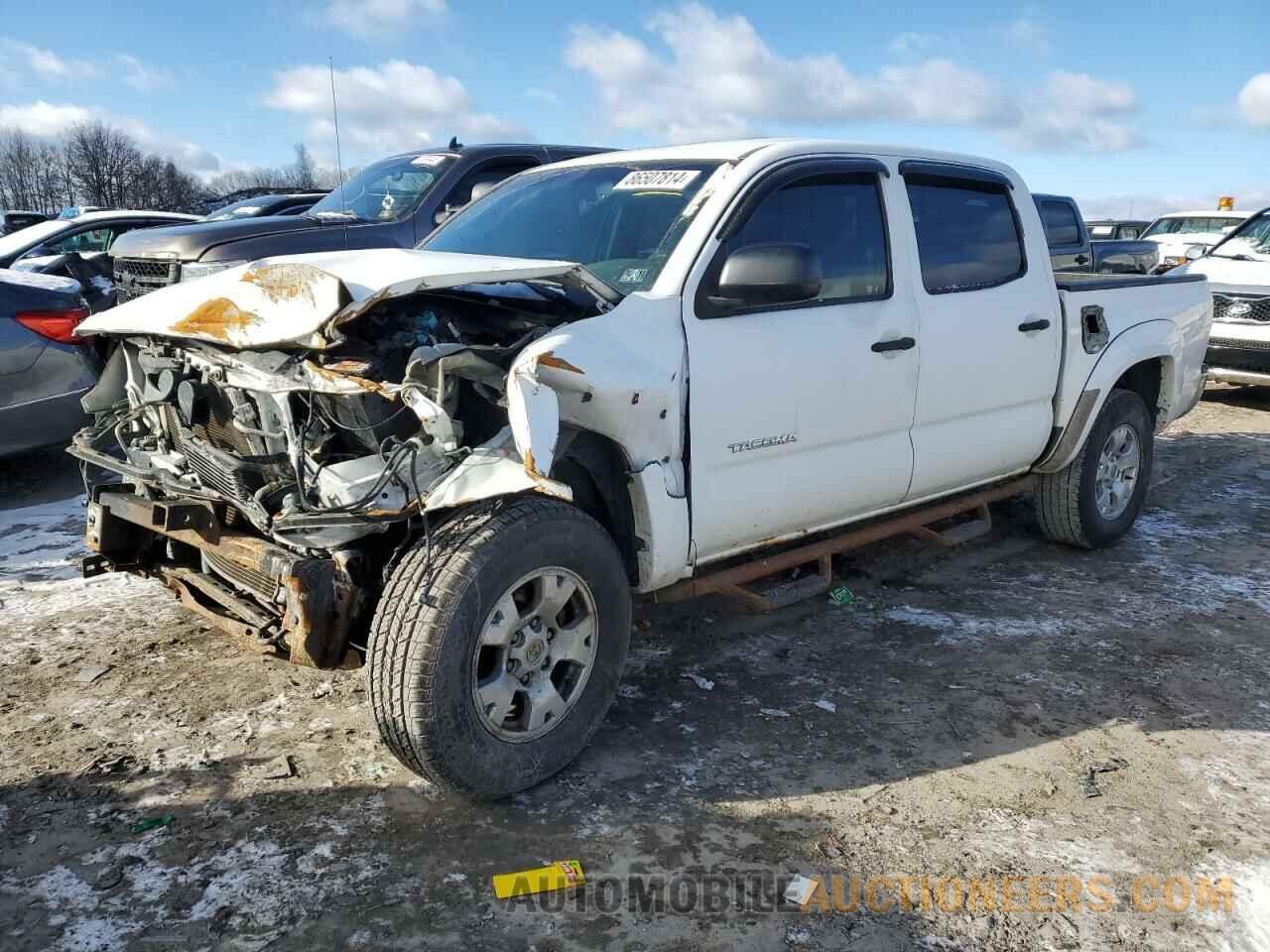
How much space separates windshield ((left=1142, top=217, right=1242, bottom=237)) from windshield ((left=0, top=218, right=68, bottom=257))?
63.6 ft

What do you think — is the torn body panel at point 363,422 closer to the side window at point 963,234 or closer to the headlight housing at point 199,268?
the side window at point 963,234

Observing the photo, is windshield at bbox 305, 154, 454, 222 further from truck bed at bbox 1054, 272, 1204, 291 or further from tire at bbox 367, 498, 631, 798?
tire at bbox 367, 498, 631, 798

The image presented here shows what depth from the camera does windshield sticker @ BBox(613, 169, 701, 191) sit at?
11.9 ft

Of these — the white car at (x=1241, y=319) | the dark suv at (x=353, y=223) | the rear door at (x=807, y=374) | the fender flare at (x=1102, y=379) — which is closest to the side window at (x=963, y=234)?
the rear door at (x=807, y=374)

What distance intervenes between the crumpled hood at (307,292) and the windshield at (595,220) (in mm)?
313

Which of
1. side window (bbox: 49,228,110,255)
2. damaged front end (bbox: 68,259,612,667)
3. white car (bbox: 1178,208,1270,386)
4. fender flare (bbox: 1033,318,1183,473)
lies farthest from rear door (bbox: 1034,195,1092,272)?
side window (bbox: 49,228,110,255)

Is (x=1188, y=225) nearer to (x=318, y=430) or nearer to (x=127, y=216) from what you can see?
(x=127, y=216)

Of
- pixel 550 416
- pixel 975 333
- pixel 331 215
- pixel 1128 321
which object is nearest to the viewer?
pixel 550 416

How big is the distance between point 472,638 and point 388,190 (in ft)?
18.8

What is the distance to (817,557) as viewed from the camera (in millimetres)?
3961

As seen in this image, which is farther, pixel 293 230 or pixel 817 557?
pixel 293 230

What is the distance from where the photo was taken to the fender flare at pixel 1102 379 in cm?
484

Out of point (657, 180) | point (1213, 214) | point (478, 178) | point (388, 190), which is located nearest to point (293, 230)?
point (388, 190)

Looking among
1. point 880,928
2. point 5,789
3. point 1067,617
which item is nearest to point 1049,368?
point 1067,617
